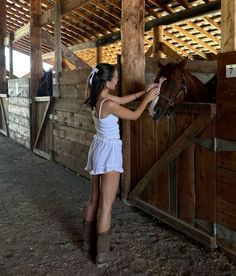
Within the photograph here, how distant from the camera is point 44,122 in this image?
7.04 metres

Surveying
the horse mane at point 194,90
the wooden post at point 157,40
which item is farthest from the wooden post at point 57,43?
the horse mane at point 194,90

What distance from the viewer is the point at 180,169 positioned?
10.4ft

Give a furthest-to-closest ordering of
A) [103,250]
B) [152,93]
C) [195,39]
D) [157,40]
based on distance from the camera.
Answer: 1. [195,39]
2. [157,40]
3. [152,93]
4. [103,250]

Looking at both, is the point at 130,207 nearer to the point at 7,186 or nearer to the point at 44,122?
the point at 7,186

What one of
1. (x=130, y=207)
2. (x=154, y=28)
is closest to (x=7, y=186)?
(x=130, y=207)

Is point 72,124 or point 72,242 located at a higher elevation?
point 72,124

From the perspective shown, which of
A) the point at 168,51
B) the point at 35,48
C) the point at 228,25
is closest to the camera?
the point at 228,25

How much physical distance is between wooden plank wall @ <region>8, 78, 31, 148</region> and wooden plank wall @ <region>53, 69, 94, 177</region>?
1.84 m

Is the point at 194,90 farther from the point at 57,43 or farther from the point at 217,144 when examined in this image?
the point at 57,43

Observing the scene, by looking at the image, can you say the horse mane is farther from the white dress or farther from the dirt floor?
the dirt floor

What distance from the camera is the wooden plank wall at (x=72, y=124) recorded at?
5.26 meters

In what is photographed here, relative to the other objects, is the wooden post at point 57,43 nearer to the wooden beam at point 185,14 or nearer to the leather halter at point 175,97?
the wooden beam at point 185,14

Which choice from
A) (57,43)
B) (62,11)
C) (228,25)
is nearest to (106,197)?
(228,25)

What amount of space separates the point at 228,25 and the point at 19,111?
7.05m
